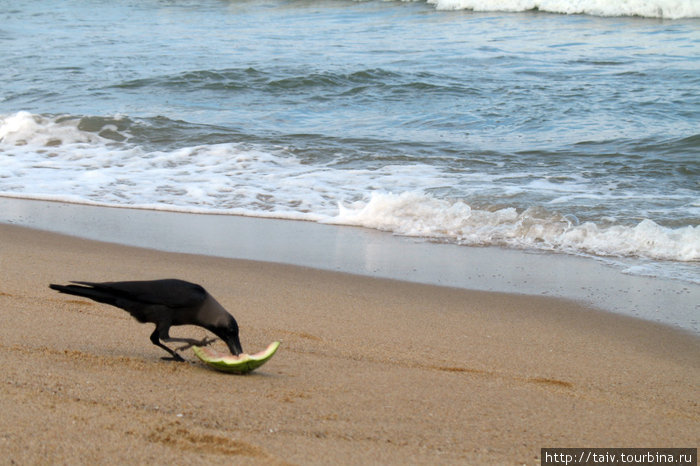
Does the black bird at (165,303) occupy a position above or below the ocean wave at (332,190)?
above

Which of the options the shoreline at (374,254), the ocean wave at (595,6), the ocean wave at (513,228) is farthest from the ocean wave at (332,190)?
the ocean wave at (595,6)

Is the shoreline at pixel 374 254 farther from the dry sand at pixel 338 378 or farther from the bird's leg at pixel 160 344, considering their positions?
the bird's leg at pixel 160 344

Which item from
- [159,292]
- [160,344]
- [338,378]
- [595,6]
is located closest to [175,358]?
[160,344]

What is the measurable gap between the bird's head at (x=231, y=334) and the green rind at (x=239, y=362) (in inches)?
2.9

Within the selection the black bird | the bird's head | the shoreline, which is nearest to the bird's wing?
the black bird

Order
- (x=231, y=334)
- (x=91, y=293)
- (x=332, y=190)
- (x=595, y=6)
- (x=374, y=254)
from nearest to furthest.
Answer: (x=91, y=293) < (x=231, y=334) < (x=374, y=254) < (x=332, y=190) < (x=595, y=6)

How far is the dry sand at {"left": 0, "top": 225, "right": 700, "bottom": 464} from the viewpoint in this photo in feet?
8.05

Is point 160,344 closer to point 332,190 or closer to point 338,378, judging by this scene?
point 338,378

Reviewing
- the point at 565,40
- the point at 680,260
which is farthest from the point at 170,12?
the point at 680,260

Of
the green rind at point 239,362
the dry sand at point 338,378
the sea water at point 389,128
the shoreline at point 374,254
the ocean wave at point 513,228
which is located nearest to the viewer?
the dry sand at point 338,378

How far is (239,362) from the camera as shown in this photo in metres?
3.11

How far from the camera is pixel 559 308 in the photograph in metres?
4.86

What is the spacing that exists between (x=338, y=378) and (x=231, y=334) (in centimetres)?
51

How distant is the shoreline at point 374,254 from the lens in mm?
5102
